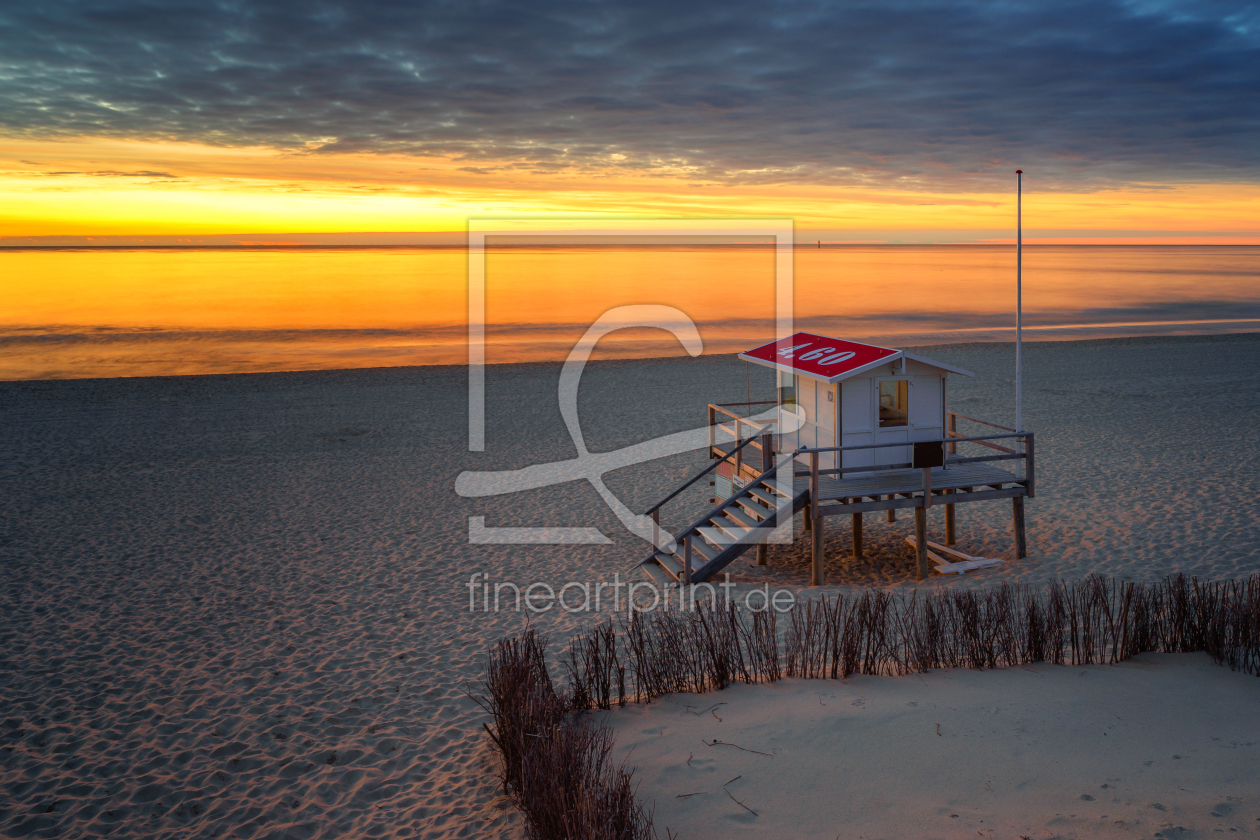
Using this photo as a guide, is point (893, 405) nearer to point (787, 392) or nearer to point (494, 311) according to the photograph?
point (787, 392)

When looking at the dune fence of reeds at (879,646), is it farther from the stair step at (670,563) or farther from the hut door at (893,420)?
the hut door at (893,420)

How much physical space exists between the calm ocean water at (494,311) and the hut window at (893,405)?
28880 millimetres

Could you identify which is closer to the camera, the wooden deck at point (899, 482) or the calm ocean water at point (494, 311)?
the wooden deck at point (899, 482)

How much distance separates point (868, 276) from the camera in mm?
105938

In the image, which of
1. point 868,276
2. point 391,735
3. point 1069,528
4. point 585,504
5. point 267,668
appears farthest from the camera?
point 868,276

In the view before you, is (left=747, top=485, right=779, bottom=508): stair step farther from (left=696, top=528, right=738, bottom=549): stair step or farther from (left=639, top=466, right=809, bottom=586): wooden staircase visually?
(left=696, top=528, right=738, bottom=549): stair step

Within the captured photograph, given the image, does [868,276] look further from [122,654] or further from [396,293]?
[122,654]

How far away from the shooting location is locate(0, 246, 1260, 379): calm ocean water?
42.7 metres

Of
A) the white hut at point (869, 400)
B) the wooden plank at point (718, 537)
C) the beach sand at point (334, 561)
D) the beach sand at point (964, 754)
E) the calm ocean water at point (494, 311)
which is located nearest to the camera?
the beach sand at point (964, 754)

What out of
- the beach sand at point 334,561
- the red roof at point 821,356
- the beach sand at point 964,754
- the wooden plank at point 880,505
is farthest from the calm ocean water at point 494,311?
the beach sand at point 964,754

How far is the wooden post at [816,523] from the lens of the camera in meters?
12.5

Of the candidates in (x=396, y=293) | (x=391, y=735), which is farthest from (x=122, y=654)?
(x=396, y=293)

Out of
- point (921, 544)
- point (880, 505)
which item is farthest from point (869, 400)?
point (921, 544)

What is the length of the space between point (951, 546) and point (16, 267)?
137777 millimetres
